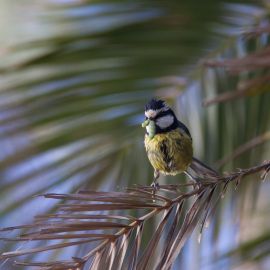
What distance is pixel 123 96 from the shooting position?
6.96 ft

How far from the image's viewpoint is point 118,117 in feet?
6.88

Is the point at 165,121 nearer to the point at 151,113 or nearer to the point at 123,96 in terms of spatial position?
the point at 151,113

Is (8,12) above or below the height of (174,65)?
above

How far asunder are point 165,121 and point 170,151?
0.09 m

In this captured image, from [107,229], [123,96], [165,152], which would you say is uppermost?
[123,96]

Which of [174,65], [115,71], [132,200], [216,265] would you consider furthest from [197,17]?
[132,200]

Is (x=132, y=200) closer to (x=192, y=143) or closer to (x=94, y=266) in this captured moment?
(x=94, y=266)

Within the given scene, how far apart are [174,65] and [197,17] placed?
0.18m

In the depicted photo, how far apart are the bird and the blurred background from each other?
0.11 metres

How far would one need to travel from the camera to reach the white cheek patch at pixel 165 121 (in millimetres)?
1914

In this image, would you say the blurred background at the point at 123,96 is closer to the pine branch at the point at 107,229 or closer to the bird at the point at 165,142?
the bird at the point at 165,142

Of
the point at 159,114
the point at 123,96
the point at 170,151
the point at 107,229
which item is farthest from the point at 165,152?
the point at 107,229

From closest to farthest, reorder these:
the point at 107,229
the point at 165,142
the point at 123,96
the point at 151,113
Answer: the point at 107,229
the point at 151,113
the point at 165,142
the point at 123,96

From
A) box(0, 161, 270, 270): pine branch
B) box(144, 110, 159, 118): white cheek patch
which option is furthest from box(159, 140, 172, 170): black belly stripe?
box(0, 161, 270, 270): pine branch
